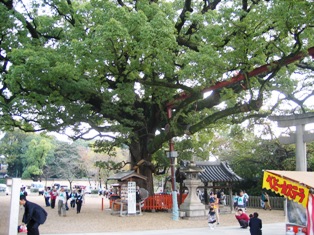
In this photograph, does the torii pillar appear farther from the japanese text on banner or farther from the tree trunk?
the tree trunk

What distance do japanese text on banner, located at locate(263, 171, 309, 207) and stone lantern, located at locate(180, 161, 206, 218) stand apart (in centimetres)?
1035

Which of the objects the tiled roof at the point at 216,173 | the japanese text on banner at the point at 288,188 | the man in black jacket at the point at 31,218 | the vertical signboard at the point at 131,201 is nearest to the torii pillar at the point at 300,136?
the japanese text on banner at the point at 288,188

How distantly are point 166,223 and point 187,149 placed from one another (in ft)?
31.8

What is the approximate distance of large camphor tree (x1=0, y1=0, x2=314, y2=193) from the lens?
12.8 m

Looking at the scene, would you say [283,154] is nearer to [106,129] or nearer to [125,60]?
[106,129]

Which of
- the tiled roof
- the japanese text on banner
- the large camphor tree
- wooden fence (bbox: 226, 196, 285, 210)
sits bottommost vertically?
wooden fence (bbox: 226, 196, 285, 210)

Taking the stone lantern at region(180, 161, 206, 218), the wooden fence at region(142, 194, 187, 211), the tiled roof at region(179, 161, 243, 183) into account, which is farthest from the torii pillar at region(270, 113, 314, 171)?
the wooden fence at region(142, 194, 187, 211)

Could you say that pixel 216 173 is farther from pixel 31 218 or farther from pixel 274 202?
pixel 31 218

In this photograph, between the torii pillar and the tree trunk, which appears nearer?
the torii pillar

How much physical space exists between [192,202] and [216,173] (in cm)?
518

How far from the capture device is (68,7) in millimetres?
17234

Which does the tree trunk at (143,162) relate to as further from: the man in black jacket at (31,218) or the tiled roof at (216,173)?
the man in black jacket at (31,218)

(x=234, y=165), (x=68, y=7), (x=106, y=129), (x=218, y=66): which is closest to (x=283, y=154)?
(x=234, y=165)

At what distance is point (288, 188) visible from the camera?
766cm
